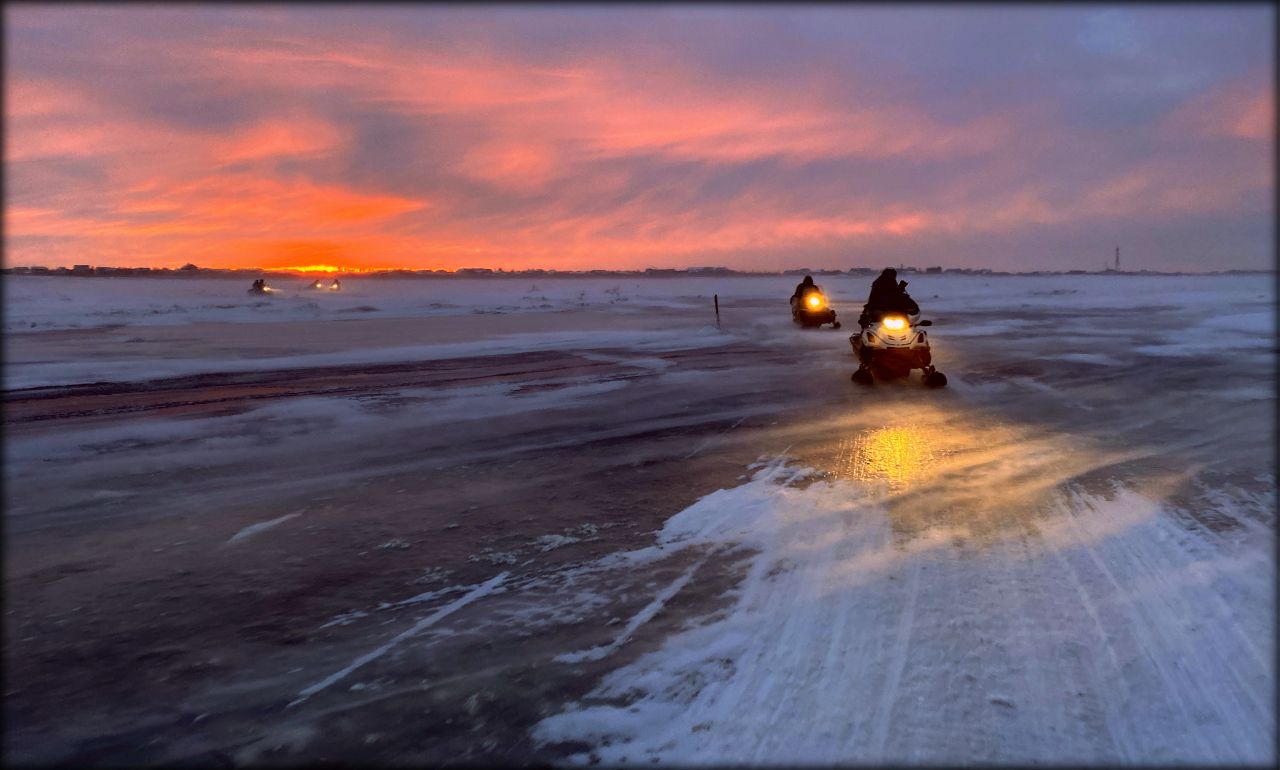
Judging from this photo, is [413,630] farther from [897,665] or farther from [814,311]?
[814,311]

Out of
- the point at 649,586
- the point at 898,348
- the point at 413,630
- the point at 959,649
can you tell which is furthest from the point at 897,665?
the point at 898,348

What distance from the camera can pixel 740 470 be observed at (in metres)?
7.27

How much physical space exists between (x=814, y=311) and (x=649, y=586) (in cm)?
2258

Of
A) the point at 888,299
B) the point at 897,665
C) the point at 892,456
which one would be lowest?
the point at 897,665

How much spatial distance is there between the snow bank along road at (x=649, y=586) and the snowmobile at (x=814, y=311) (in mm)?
15763

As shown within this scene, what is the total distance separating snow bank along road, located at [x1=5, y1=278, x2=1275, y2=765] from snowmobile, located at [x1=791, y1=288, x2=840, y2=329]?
15763mm

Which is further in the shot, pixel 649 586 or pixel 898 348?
pixel 898 348

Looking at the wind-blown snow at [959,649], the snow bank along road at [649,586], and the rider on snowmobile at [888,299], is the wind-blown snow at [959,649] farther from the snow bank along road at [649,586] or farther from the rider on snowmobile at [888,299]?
the rider on snowmobile at [888,299]

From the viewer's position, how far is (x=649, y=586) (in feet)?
15.1

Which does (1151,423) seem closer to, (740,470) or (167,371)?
(740,470)

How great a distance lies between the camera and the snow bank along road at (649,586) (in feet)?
10.4

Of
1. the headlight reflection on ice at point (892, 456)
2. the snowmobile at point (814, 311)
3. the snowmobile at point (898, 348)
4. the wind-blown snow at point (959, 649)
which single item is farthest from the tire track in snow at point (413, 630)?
the snowmobile at point (814, 311)

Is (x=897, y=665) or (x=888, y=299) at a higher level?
(x=888, y=299)

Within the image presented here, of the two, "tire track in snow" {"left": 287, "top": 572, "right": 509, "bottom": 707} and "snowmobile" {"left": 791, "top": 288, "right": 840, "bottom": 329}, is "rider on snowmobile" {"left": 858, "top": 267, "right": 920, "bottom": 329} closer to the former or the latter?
"tire track in snow" {"left": 287, "top": 572, "right": 509, "bottom": 707}
